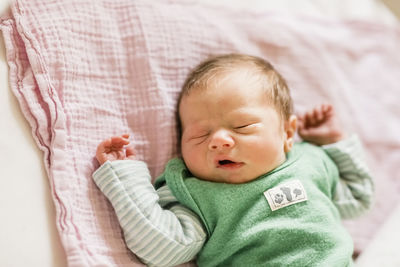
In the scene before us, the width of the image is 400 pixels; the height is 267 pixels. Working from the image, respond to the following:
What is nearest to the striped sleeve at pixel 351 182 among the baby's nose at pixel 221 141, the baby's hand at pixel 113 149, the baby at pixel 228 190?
the baby at pixel 228 190

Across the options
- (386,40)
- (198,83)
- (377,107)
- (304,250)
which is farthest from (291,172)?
(386,40)

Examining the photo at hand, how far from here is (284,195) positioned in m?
1.08

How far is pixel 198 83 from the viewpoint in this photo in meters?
1.12

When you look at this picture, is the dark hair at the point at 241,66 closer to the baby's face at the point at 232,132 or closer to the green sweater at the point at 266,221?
the baby's face at the point at 232,132

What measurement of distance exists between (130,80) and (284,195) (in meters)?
0.45

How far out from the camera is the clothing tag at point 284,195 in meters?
1.08

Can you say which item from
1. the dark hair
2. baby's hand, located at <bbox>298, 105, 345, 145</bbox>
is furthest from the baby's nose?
baby's hand, located at <bbox>298, 105, 345, 145</bbox>

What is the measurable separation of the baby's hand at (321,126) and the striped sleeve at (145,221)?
450 mm

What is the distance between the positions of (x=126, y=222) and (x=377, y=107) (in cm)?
97

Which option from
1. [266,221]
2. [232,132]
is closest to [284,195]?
[266,221]

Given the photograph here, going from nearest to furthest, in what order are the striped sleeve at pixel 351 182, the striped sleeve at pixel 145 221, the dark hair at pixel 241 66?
the striped sleeve at pixel 145 221 → the dark hair at pixel 241 66 → the striped sleeve at pixel 351 182

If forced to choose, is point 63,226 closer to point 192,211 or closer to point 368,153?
point 192,211

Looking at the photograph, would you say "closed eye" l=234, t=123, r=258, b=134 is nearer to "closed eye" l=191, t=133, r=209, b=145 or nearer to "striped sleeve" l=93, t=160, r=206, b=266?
"closed eye" l=191, t=133, r=209, b=145

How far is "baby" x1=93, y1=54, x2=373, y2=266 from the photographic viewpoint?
102 cm
